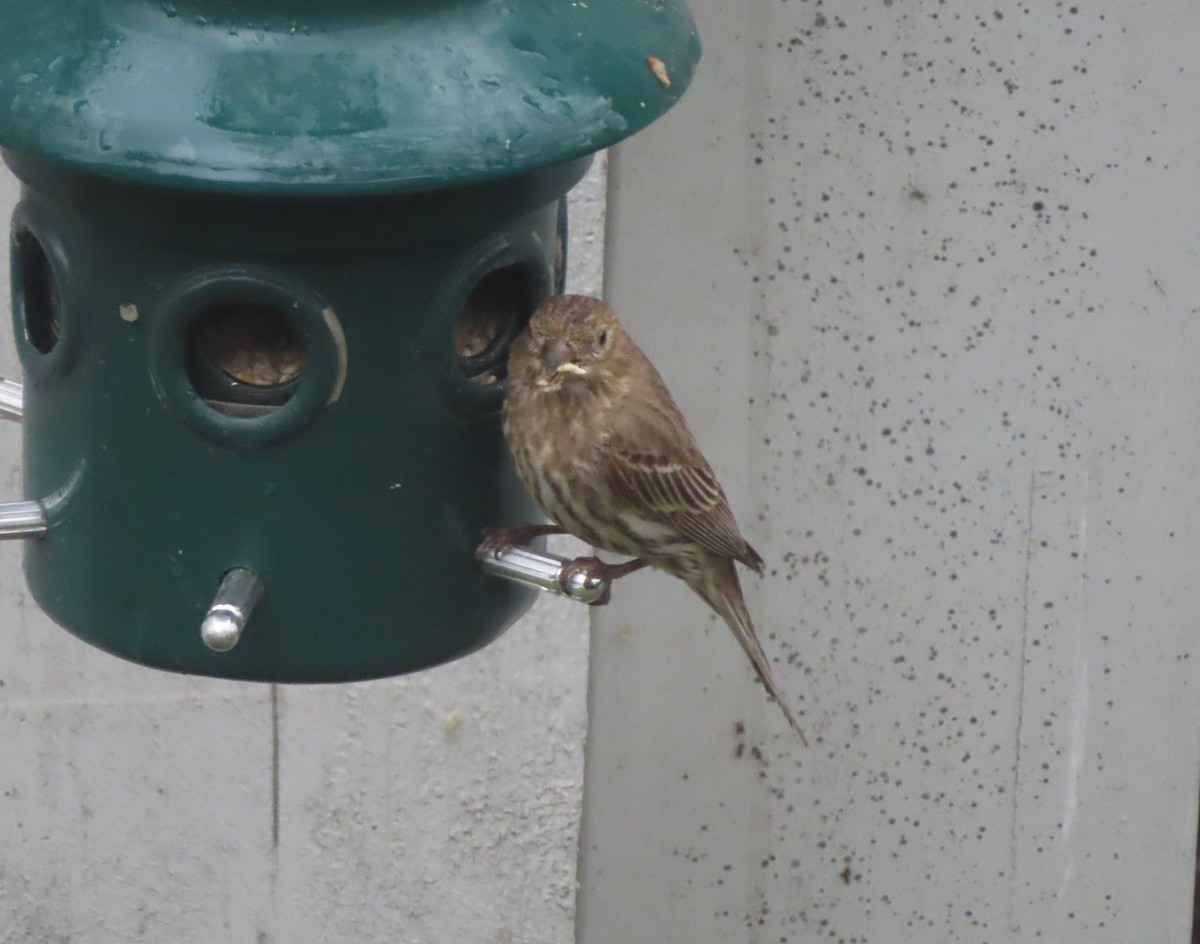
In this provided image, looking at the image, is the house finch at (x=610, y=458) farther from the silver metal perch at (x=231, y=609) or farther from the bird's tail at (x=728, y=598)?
the silver metal perch at (x=231, y=609)

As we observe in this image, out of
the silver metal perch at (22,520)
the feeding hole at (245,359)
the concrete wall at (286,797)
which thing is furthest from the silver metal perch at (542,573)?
the concrete wall at (286,797)

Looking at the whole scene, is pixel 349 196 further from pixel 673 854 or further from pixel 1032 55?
pixel 673 854

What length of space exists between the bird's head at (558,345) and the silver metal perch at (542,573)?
0.26 m

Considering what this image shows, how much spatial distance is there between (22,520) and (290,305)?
0.54 m

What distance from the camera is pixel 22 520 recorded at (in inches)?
106

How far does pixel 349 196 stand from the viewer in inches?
89.4

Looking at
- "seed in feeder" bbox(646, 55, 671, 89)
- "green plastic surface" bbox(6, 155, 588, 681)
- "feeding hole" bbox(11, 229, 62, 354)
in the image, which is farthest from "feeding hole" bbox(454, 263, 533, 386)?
"feeding hole" bbox(11, 229, 62, 354)

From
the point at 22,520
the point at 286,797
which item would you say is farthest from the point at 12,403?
the point at 286,797

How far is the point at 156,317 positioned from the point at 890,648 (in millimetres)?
2421

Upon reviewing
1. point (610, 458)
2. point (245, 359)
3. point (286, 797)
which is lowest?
point (286, 797)

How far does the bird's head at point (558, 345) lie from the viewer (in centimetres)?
280

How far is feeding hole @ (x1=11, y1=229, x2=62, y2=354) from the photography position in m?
2.81

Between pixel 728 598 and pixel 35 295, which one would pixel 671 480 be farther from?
pixel 35 295

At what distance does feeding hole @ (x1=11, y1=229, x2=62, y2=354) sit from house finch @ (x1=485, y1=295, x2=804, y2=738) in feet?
2.25
